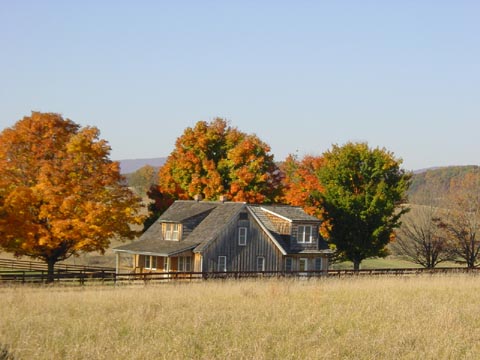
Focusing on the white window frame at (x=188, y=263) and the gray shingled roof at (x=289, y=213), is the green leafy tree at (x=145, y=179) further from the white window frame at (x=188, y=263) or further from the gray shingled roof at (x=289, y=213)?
the white window frame at (x=188, y=263)

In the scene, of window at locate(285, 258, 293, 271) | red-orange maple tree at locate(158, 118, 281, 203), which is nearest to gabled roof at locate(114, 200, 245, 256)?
window at locate(285, 258, 293, 271)

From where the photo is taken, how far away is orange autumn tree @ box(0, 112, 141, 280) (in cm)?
4594

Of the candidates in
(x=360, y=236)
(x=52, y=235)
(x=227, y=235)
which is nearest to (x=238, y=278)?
(x=227, y=235)

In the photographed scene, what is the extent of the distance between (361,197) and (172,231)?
1616 cm

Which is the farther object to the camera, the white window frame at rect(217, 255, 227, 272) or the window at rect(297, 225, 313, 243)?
the window at rect(297, 225, 313, 243)

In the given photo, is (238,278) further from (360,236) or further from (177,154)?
(177,154)

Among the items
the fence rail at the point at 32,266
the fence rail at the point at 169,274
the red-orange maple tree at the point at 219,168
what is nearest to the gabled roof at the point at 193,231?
the fence rail at the point at 169,274

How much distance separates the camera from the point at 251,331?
22.0m

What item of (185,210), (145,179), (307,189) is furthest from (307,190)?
(145,179)

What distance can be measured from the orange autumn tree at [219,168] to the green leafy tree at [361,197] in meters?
7.47

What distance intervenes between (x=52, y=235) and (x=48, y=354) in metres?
30.6

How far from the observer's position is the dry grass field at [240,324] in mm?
18609

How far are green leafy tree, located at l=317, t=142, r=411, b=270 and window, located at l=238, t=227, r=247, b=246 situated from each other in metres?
11.0

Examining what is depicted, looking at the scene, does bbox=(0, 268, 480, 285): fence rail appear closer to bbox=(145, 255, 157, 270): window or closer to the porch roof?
the porch roof
